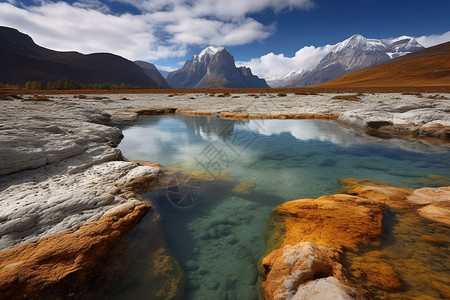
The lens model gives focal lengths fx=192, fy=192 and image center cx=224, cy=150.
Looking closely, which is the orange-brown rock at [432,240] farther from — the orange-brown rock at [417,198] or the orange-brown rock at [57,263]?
the orange-brown rock at [57,263]

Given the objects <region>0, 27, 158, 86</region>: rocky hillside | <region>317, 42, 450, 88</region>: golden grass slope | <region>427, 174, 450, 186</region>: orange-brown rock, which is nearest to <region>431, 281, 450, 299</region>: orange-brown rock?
<region>427, 174, 450, 186</region>: orange-brown rock

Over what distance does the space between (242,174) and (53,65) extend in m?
165

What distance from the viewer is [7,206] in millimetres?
3945

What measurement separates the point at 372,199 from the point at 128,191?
6.59 metres

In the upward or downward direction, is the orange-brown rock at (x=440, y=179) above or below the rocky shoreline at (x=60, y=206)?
below

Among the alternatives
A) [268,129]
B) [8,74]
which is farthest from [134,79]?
[268,129]

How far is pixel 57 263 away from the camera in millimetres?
3082

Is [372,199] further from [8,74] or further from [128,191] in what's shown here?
[8,74]

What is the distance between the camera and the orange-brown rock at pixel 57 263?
108 inches

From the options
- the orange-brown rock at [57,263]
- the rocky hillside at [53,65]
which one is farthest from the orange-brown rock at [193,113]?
the rocky hillside at [53,65]

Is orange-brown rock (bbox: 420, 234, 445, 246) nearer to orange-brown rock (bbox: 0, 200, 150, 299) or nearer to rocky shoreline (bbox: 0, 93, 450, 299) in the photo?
rocky shoreline (bbox: 0, 93, 450, 299)

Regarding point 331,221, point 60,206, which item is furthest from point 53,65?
point 331,221

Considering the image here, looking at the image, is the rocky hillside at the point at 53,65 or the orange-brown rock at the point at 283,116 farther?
the rocky hillside at the point at 53,65

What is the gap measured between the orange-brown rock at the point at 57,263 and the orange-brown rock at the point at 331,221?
3531 millimetres
